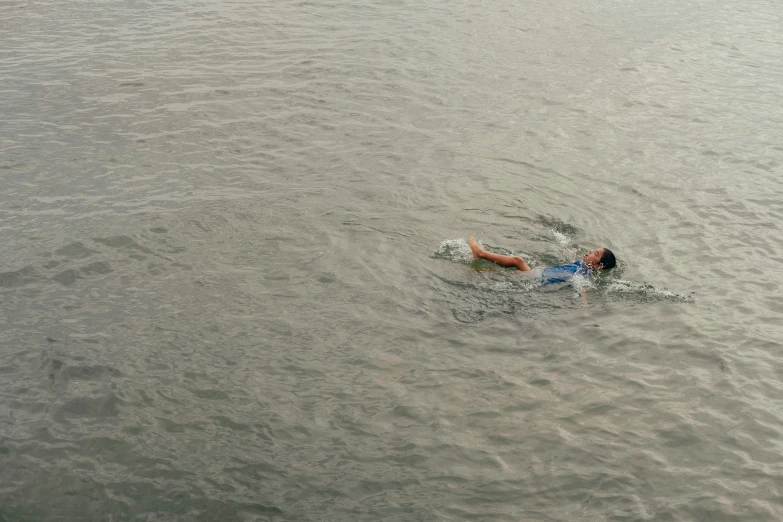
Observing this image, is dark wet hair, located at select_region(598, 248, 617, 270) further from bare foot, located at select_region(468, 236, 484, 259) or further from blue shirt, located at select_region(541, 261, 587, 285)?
bare foot, located at select_region(468, 236, 484, 259)

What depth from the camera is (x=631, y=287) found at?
1203cm

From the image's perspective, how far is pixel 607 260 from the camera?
1191 centimetres

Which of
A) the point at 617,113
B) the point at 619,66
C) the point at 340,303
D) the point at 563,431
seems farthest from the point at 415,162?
the point at 619,66

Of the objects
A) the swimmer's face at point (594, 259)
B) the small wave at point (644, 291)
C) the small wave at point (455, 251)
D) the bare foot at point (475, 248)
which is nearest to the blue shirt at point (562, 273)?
the swimmer's face at point (594, 259)

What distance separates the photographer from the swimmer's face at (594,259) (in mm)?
11922

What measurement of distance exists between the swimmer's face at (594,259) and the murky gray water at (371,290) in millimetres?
299

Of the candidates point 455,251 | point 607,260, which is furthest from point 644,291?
point 455,251

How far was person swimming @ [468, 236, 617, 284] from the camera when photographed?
1186 cm

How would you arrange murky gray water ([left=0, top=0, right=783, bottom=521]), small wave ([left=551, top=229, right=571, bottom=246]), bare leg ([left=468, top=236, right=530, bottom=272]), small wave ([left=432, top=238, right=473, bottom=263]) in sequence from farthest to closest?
1. small wave ([left=551, top=229, right=571, bottom=246])
2. small wave ([left=432, top=238, right=473, bottom=263])
3. bare leg ([left=468, top=236, right=530, bottom=272])
4. murky gray water ([left=0, top=0, right=783, bottom=521])

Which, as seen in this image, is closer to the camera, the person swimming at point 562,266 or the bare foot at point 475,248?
the person swimming at point 562,266

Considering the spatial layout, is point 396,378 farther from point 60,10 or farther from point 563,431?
point 60,10

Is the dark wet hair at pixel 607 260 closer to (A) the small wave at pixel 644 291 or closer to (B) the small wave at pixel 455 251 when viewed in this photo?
(A) the small wave at pixel 644 291

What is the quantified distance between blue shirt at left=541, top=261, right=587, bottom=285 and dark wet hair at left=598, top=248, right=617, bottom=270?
0.31m

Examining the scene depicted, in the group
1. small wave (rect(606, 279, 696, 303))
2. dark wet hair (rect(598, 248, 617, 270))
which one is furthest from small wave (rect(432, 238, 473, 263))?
small wave (rect(606, 279, 696, 303))
